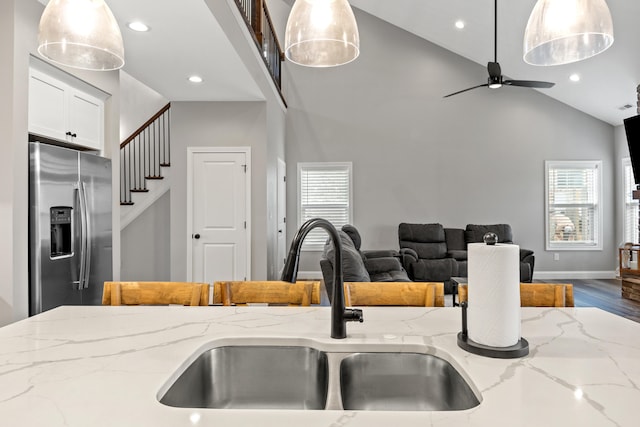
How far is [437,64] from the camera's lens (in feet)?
23.1

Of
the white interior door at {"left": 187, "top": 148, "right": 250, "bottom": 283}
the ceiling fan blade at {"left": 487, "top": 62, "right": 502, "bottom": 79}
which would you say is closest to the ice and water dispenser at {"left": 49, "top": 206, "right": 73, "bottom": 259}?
the white interior door at {"left": 187, "top": 148, "right": 250, "bottom": 283}

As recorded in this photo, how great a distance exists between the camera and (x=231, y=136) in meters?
4.95

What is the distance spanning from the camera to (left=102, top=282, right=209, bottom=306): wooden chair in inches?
70.5

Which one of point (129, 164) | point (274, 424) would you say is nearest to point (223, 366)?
point (274, 424)

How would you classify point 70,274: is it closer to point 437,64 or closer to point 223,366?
point 223,366

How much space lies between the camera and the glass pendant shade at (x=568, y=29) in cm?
124

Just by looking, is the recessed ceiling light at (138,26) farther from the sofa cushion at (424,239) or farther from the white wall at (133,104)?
the sofa cushion at (424,239)

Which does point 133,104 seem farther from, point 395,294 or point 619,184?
point 619,184

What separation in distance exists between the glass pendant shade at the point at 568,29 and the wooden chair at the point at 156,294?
1.66 m

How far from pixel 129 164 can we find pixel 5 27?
4.26 m

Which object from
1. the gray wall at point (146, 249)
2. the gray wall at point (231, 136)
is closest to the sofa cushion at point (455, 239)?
the gray wall at point (231, 136)

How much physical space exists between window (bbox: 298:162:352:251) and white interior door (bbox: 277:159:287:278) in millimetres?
294

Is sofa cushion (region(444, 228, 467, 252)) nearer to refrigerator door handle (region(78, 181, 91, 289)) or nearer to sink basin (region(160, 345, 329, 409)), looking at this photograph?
refrigerator door handle (region(78, 181, 91, 289))

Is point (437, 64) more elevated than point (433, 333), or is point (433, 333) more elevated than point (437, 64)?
point (437, 64)
